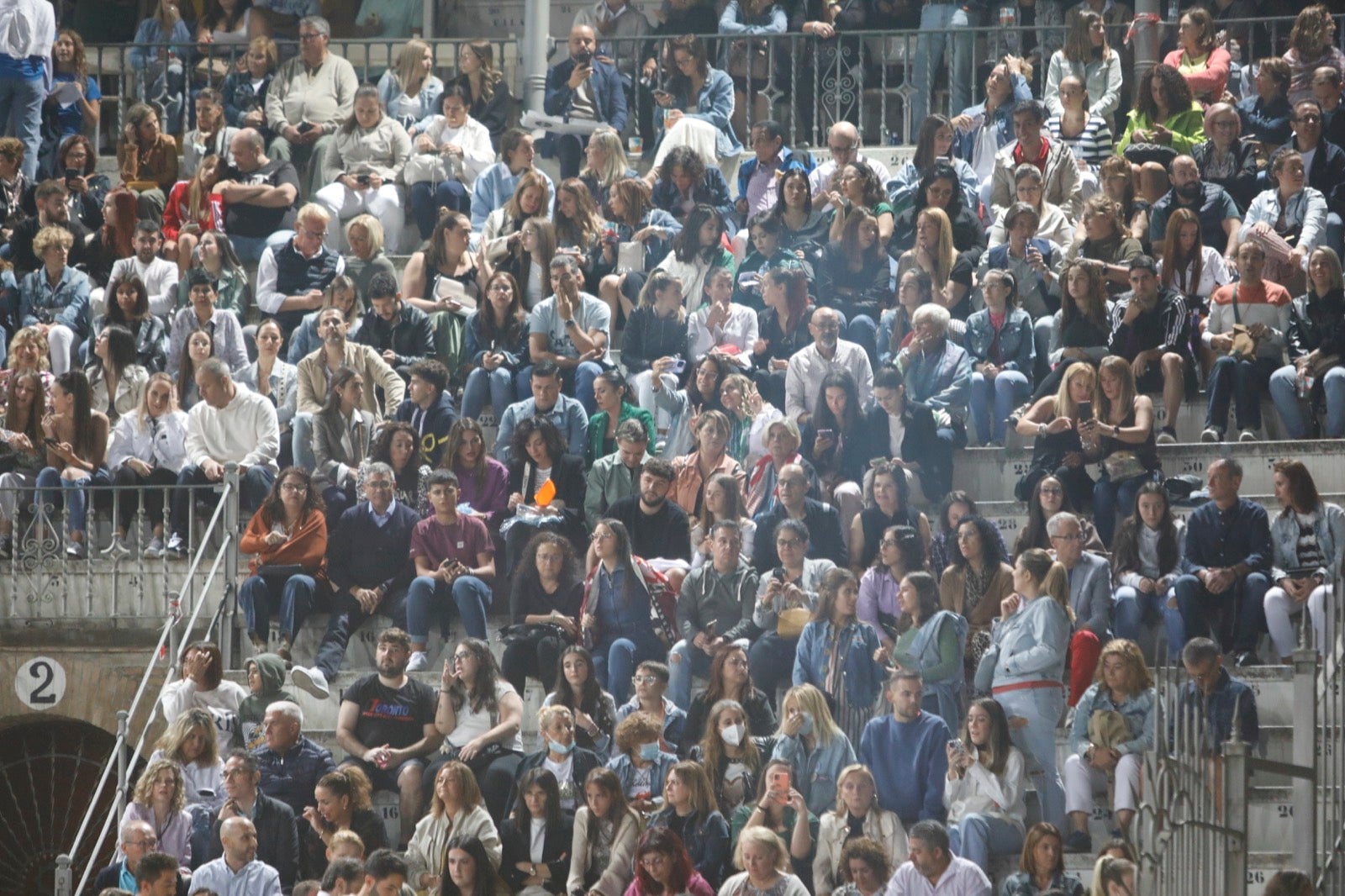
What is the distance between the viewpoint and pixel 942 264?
16000 millimetres

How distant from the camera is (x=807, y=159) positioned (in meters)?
18.1

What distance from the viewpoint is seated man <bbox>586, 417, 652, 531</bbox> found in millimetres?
14523

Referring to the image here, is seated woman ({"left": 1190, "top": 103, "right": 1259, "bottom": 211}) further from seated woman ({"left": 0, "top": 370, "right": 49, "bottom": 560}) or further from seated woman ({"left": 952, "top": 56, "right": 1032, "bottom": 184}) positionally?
seated woman ({"left": 0, "top": 370, "right": 49, "bottom": 560})

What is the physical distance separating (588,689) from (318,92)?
6.99 metres

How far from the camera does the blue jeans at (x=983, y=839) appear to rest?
12438mm

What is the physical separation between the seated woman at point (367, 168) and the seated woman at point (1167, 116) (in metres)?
A: 5.05

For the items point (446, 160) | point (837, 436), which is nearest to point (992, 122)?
point (446, 160)

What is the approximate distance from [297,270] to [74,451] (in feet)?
6.89

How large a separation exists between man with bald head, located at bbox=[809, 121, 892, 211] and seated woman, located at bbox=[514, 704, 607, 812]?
5.09m

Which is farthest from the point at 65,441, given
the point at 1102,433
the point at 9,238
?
the point at 1102,433

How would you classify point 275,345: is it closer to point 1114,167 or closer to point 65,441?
point 65,441

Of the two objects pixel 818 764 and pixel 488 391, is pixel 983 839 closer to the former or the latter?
pixel 818 764

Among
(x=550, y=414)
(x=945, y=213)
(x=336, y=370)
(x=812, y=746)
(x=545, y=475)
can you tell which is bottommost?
(x=812, y=746)

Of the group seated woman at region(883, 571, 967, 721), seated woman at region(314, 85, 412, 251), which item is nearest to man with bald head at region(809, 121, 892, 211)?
seated woman at region(314, 85, 412, 251)
